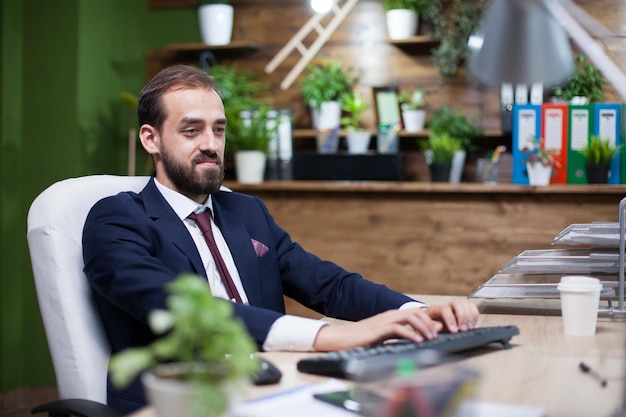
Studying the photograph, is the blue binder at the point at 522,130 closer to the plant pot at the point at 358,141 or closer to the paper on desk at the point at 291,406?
the plant pot at the point at 358,141

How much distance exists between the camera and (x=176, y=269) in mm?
1702

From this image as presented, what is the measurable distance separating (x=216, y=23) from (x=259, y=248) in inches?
88.0

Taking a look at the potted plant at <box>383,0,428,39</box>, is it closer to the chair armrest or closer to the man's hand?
the man's hand

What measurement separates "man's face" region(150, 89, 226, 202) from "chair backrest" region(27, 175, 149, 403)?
13.0 inches

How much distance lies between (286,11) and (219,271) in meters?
2.47

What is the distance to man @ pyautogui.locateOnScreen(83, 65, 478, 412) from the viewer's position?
4.53 ft

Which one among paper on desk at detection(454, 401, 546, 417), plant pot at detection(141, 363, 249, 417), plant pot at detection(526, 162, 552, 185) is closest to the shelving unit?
paper on desk at detection(454, 401, 546, 417)

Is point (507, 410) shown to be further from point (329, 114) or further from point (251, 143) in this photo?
point (329, 114)

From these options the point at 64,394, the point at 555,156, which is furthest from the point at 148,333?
the point at 555,156

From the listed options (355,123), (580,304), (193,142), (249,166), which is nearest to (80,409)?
(193,142)

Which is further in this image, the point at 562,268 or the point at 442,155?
the point at 442,155

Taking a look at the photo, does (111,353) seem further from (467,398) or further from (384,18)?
(384,18)

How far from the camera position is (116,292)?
1477mm

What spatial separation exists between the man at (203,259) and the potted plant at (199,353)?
619 mm
